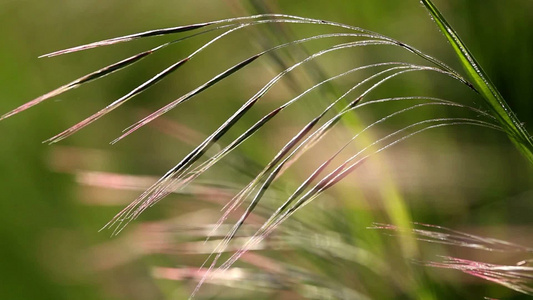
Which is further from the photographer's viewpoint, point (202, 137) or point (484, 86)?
point (202, 137)

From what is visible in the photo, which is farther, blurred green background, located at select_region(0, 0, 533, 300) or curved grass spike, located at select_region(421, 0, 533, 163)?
blurred green background, located at select_region(0, 0, 533, 300)

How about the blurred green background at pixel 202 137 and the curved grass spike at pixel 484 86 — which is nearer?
the curved grass spike at pixel 484 86

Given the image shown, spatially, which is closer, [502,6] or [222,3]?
[502,6]

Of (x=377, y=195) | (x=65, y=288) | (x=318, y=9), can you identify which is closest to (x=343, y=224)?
(x=377, y=195)

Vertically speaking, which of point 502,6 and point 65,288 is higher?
point 502,6

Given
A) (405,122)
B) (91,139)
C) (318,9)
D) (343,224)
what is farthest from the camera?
(91,139)

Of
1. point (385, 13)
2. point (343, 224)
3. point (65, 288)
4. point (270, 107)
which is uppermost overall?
point (385, 13)

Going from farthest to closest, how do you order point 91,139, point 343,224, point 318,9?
1. point 91,139
2. point 318,9
3. point 343,224

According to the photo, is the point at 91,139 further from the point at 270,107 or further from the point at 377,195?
the point at 377,195
